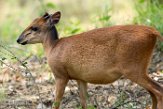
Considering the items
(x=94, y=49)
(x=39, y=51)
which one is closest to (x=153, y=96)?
(x=94, y=49)

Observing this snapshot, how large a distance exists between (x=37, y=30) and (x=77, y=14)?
1226 centimetres

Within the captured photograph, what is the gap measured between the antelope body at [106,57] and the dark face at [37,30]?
286 mm

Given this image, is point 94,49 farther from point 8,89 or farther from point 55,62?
point 8,89

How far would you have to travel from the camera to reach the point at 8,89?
38.3 feet

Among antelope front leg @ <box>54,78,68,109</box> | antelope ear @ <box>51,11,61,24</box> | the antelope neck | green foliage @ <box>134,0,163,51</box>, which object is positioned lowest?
green foliage @ <box>134,0,163,51</box>

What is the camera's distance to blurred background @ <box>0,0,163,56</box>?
13.5 metres

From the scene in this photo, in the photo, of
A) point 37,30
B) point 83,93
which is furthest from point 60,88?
point 37,30

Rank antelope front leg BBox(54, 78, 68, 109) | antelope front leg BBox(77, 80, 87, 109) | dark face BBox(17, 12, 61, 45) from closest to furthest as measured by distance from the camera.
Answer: antelope front leg BBox(54, 78, 68, 109)
antelope front leg BBox(77, 80, 87, 109)
dark face BBox(17, 12, 61, 45)

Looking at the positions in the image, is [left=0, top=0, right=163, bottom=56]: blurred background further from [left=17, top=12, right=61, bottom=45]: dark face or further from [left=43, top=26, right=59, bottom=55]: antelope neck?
[left=43, top=26, right=59, bottom=55]: antelope neck

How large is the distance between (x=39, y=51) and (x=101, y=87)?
10.1 ft

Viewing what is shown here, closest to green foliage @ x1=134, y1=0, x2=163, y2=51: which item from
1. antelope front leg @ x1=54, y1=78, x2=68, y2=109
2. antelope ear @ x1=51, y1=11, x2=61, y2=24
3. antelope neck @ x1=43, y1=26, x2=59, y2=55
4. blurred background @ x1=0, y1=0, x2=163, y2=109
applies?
blurred background @ x1=0, y1=0, x2=163, y2=109

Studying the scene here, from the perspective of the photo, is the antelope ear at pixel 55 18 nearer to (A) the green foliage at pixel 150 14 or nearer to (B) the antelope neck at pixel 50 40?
(B) the antelope neck at pixel 50 40

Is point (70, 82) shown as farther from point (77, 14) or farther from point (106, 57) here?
point (77, 14)

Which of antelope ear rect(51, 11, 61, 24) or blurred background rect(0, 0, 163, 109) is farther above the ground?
antelope ear rect(51, 11, 61, 24)
